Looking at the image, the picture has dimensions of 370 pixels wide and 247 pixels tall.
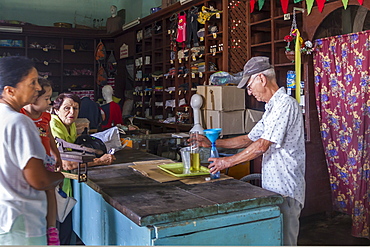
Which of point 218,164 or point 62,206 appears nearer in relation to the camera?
point 62,206

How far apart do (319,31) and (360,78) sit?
0.83 m

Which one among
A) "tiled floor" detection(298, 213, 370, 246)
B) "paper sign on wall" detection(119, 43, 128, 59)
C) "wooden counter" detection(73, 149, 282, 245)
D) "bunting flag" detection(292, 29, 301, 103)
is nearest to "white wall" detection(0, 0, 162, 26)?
"paper sign on wall" detection(119, 43, 128, 59)

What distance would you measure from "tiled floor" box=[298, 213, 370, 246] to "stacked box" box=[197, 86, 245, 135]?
1455mm

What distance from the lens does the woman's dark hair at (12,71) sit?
1.46 metres

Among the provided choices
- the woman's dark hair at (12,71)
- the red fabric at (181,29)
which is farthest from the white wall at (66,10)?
the woman's dark hair at (12,71)

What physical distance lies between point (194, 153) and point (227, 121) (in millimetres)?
2776

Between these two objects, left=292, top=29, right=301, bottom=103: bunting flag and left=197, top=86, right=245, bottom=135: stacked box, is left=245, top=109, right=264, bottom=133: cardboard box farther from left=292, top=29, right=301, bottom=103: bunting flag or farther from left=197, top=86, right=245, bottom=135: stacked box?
left=292, top=29, right=301, bottom=103: bunting flag

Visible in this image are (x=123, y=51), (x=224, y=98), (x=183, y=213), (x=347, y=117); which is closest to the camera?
(x=183, y=213)

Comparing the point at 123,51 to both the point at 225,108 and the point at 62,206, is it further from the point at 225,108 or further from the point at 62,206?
the point at 62,206

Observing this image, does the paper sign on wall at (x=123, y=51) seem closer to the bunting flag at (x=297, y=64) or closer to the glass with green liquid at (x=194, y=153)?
the bunting flag at (x=297, y=64)

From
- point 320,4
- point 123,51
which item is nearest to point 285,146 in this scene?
point 320,4

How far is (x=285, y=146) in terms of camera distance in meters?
2.24

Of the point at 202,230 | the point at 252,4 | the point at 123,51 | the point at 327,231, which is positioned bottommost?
the point at 327,231

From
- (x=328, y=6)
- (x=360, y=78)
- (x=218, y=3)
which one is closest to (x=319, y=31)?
(x=328, y=6)
